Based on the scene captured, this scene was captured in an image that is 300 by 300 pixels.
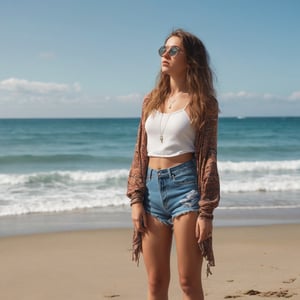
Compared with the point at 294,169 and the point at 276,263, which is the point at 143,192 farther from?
the point at 294,169

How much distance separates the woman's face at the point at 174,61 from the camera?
293 cm

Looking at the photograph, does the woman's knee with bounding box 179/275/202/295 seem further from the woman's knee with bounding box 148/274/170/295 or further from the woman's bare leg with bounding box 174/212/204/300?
the woman's knee with bounding box 148/274/170/295

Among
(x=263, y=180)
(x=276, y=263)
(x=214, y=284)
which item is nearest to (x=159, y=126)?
(x=214, y=284)

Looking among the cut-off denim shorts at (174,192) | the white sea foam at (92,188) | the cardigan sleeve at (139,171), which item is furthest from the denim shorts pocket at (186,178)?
the white sea foam at (92,188)

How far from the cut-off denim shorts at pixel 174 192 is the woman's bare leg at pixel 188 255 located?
5 centimetres

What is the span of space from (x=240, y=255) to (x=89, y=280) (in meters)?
2.10

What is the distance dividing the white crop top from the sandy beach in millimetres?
2394

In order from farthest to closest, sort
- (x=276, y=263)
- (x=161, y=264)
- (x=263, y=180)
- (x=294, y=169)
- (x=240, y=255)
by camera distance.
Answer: (x=294, y=169) → (x=263, y=180) → (x=240, y=255) → (x=276, y=263) → (x=161, y=264)

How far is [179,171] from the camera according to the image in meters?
2.85

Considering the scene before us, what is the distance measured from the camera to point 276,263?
20.0 feet

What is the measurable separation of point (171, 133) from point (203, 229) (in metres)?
0.56

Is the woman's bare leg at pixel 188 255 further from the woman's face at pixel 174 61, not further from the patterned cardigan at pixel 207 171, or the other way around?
the woman's face at pixel 174 61

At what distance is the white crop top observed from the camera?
2830 mm

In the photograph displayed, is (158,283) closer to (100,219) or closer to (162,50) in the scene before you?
(162,50)
